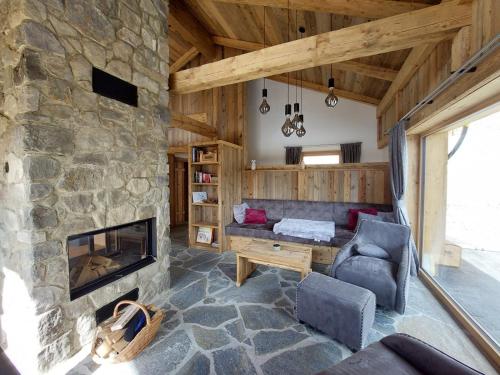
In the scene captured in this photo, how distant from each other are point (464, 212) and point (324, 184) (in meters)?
1.84

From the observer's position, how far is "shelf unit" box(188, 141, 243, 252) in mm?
3783

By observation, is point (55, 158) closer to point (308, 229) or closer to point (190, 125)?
point (190, 125)

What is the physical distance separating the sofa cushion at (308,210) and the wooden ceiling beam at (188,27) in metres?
3.36

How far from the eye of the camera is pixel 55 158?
1.49 m

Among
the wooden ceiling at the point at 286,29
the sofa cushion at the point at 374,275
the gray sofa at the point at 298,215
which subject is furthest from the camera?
the gray sofa at the point at 298,215

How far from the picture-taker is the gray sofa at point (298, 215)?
334 centimetres

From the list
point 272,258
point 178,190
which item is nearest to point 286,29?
point 272,258

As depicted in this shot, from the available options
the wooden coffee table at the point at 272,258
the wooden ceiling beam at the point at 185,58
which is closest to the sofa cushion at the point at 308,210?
the wooden coffee table at the point at 272,258

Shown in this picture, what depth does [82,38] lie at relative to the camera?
1.62 meters

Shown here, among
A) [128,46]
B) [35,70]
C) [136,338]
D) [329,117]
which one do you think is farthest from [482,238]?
[35,70]

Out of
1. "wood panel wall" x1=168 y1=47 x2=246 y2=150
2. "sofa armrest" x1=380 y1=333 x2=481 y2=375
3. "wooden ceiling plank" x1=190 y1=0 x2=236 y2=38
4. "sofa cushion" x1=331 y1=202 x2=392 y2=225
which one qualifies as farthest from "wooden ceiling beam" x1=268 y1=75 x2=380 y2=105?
"sofa armrest" x1=380 y1=333 x2=481 y2=375

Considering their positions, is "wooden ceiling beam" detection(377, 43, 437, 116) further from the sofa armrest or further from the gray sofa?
the sofa armrest

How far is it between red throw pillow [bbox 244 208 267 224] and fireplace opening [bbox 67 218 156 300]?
6.45ft

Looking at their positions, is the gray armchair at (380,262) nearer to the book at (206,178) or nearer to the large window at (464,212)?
the large window at (464,212)
